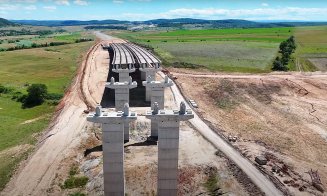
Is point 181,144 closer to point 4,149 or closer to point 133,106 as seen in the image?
point 133,106

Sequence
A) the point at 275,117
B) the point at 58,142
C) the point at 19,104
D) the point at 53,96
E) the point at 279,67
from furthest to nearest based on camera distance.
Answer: the point at 279,67, the point at 53,96, the point at 19,104, the point at 275,117, the point at 58,142

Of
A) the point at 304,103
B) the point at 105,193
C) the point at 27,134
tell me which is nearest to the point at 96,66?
the point at 27,134

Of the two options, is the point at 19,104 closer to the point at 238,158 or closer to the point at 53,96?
the point at 53,96

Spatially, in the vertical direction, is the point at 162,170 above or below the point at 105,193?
above

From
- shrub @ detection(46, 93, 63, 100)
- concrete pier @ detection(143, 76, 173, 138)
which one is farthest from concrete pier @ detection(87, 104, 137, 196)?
shrub @ detection(46, 93, 63, 100)

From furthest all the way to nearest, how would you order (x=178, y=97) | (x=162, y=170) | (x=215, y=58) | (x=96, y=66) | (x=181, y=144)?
(x=215, y=58)
(x=96, y=66)
(x=178, y=97)
(x=181, y=144)
(x=162, y=170)

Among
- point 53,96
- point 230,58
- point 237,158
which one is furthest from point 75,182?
point 230,58

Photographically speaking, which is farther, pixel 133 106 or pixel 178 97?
pixel 178 97
